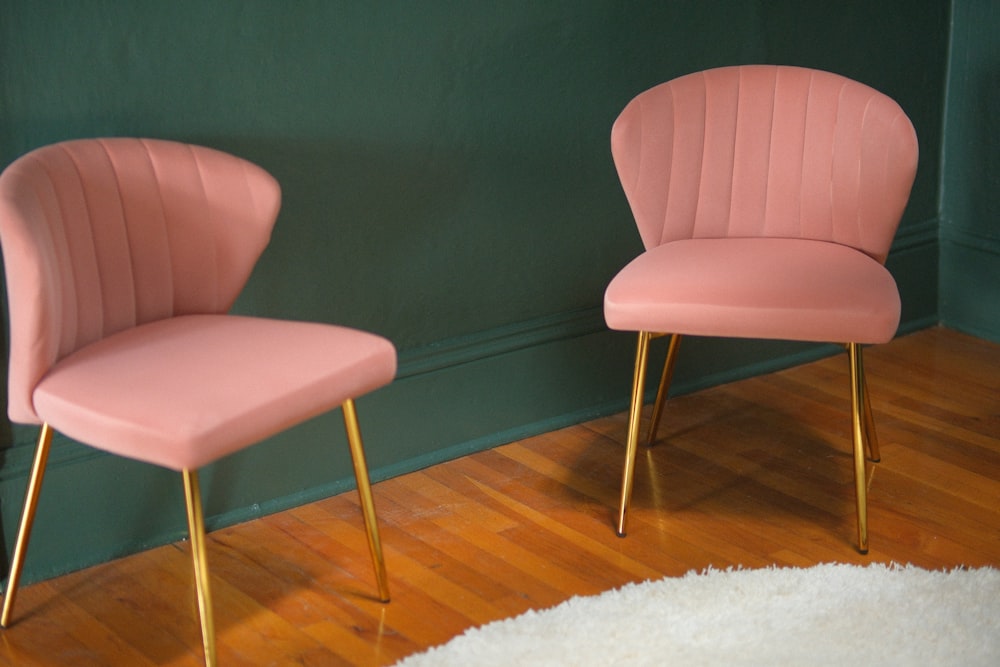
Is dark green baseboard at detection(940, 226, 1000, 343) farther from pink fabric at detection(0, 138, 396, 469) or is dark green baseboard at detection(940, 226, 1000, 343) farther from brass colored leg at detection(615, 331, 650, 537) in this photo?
pink fabric at detection(0, 138, 396, 469)

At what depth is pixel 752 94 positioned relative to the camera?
256 cm

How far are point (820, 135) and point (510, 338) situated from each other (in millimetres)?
779

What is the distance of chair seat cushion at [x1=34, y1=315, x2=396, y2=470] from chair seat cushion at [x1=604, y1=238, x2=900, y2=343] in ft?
1.66

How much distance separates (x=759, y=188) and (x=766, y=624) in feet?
2.97

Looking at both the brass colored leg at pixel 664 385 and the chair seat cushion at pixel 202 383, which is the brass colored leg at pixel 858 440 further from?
the chair seat cushion at pixel 202 383

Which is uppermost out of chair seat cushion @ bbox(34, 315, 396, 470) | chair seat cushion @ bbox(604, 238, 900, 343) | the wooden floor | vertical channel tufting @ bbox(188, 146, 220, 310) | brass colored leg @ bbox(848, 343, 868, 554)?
vertical channel tufting @ bbox(188, 146, 220, 310)

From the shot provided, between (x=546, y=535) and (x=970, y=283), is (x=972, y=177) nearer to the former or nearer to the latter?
(x=970, y=283)

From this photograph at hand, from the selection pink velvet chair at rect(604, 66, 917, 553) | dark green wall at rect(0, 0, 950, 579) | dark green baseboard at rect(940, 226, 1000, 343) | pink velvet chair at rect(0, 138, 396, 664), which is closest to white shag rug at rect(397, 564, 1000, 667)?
pink velvet chair at rect(604, 66, 917, 553)

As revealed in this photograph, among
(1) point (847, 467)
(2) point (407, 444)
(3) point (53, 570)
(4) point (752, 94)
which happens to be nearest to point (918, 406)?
(1) point (847, 467)

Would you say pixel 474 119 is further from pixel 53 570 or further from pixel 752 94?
pixel 53 570

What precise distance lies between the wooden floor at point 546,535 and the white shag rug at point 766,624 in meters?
0.08

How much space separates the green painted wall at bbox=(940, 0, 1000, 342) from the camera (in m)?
3.36

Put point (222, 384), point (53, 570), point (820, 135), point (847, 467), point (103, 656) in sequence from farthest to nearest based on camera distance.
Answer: point (847, 467) < point (820, 135) < point (53, 570) < point (103, 656) < point (222, 384)

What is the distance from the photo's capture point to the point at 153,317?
2145 mm
